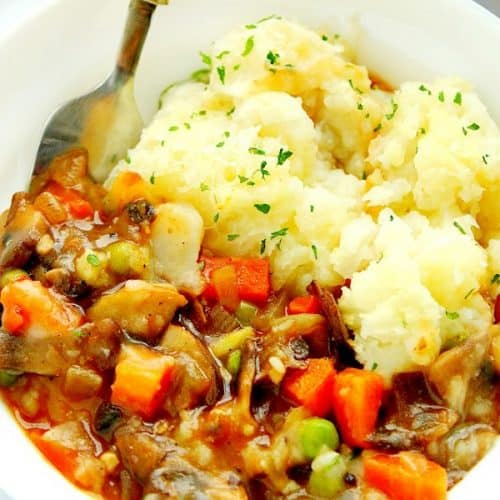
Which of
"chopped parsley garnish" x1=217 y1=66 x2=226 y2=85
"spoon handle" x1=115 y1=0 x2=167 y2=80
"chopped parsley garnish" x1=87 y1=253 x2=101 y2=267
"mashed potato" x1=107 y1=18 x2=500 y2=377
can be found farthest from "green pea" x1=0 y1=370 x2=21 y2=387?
"chopped parsley garnish" x1=217 y1=66 x2=226 y2=85

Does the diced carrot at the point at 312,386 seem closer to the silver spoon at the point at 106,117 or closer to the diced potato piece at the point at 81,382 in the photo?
the diced potato piece at the point at 81,382

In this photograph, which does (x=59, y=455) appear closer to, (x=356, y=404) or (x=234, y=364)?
(x=234, y=364)

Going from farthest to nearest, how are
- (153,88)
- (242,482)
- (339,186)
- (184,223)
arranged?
(153,88) < (339,186) < (184,223) < (242,482)

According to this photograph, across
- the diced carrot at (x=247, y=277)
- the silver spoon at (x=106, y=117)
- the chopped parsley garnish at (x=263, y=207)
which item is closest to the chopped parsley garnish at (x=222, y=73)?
the silver spoon at (x=106, y=117)

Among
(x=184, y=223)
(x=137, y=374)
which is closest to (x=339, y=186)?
(x=184, y=223)

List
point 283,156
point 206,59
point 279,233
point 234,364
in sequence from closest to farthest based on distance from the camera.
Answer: point 234,364 → point 279,233 → point 283,156 → point 206,59

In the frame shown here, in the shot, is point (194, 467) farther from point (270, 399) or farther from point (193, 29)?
point (193, 29)

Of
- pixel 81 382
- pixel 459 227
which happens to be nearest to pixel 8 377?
pixel 81 382
